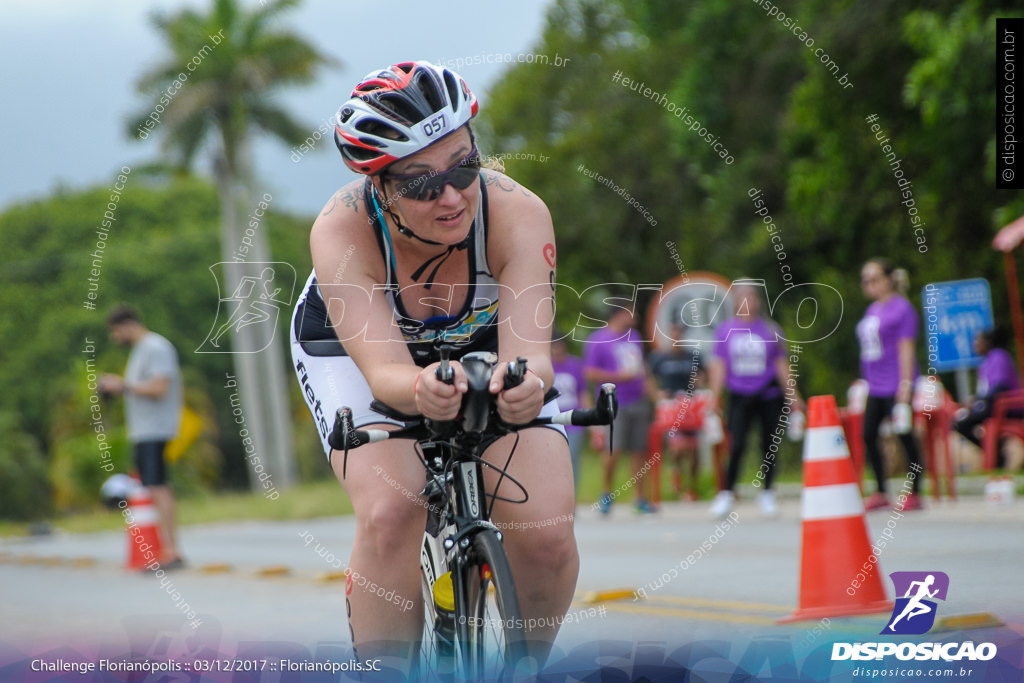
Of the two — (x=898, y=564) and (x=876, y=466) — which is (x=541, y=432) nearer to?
(x=898, y=564)

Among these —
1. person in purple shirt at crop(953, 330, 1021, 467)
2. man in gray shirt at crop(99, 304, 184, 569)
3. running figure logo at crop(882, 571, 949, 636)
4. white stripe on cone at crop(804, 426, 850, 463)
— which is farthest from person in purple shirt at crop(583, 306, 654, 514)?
running figure logo at crop(882, 571, 949, 636)

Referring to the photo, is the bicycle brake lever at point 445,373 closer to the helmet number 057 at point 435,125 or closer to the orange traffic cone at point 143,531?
the helmet number 057 at point 435,125

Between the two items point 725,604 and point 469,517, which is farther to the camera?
point 725,604

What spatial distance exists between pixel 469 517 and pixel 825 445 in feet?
8.92

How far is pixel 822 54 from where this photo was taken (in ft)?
52.6

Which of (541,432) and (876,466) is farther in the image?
(876,466)

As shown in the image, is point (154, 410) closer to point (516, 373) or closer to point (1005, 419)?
point (516, 373)

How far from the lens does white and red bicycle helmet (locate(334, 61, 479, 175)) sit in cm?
330

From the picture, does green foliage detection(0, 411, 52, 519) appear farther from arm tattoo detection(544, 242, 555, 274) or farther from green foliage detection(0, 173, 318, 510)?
arm tattoo detection(544, 242, 555, 274)

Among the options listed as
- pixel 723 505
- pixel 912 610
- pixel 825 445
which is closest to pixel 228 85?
pixel 723 505

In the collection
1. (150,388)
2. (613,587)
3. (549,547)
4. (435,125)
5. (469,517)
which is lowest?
(613,587)

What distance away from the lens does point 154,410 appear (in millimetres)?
9977

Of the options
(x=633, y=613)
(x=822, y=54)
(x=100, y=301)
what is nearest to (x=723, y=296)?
(x=822, y=54)

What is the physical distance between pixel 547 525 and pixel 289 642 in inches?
116
